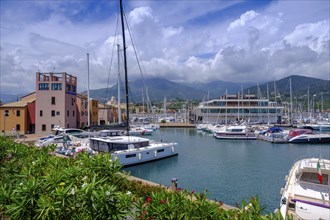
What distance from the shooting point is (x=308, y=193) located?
41.7 feet

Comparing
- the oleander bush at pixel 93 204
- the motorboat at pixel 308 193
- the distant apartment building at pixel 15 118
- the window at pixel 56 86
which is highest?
the window at pixel 56 86

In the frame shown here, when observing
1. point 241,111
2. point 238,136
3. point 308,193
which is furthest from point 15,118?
point 241,111

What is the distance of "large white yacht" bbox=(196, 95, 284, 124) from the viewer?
315 ft

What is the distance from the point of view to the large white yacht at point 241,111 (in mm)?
96062

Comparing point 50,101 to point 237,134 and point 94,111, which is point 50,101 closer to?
point 94,111

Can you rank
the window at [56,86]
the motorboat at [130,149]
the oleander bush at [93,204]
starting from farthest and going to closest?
the window at [56,86]
the motorboat at [130,149]
the oleander bush at [93,204]

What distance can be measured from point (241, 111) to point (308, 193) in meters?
87.4

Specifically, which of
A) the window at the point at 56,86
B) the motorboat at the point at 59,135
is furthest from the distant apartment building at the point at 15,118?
the motorboat at the point at 59,135

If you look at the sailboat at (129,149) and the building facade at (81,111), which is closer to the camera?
the sailboat at (129,149)

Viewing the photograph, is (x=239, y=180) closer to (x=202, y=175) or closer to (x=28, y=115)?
(x=202, y=175)

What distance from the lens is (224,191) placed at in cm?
2020

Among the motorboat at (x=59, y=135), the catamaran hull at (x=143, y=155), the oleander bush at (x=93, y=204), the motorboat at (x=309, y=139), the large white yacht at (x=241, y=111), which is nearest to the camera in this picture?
the oleander bush at (x=93, y=204)

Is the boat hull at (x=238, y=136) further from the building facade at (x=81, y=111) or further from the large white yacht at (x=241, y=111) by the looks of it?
the large white yacht at (x=241, y=111)

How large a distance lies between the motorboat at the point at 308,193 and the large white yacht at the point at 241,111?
262 ft
